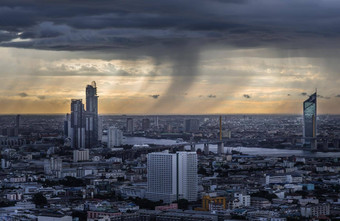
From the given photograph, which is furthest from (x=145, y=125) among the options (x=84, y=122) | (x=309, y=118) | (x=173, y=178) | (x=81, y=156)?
(x=173, y=178)

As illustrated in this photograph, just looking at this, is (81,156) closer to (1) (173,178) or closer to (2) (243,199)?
(1) (173,178)

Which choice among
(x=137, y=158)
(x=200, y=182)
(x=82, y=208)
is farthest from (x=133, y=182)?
→ (x=137, y=158)

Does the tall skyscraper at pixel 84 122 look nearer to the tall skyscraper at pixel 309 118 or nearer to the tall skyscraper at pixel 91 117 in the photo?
the tall skyscraper at pixel 91 117

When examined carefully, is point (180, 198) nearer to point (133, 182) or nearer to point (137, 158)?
point (133, 182)

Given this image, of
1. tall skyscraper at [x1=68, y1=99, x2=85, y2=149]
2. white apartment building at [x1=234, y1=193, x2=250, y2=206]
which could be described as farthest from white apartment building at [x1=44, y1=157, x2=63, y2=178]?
tall skyscraper at [x1=68, y1=99, x2=85, y2=149]

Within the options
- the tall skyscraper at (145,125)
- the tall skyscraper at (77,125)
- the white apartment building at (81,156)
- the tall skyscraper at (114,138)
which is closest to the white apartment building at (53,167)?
the white apartment building at (81,156)

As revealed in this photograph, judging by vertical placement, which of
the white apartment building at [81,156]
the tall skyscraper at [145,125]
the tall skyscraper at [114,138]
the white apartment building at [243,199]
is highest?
the tall skyscraper at [145,125]

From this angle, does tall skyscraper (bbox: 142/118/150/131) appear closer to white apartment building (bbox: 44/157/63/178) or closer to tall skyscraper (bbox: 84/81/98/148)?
tall skyscraper (bbox: 84/81/98/148)

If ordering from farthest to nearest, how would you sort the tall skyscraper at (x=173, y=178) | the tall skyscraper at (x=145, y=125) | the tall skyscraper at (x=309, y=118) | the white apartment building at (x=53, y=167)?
1. the tall skyscraper at (x=145, y=125)
2. the tall skyscraper at (x=309, y=118)
3. the white apartment building at (x=53, y=167)
4. the tall skyscraper at (x=173, y=178)
